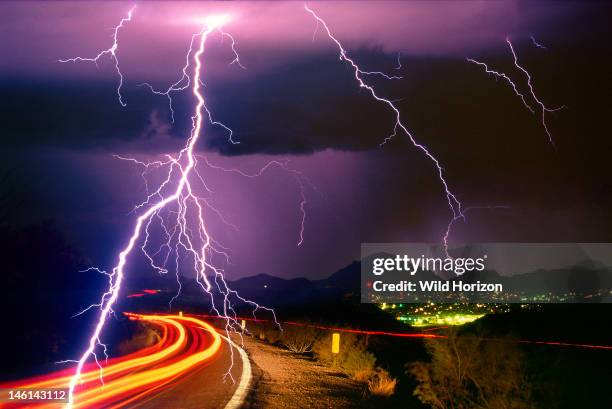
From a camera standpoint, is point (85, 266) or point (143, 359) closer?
point (143, 359)

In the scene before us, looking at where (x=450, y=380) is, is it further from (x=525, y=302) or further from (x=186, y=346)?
(x=525, y=302)

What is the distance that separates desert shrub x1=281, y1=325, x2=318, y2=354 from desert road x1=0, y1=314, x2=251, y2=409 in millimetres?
4619

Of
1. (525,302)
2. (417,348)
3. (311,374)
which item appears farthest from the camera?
(525,302)

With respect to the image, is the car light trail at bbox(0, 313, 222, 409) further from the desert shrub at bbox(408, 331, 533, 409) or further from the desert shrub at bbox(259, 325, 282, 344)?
the desert shrub at bbox(259, 325, 282, 344)

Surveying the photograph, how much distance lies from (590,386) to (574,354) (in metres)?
6.66

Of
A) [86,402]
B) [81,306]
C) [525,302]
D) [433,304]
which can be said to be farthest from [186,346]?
[433,304]

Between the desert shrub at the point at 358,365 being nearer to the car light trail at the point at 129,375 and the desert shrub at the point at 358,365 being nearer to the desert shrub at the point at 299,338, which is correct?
the car light trail at the point at 129,375

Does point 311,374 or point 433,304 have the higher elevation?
point 433,304

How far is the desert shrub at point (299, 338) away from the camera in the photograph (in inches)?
1286

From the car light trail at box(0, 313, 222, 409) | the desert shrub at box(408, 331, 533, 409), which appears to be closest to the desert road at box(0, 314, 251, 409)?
the car light trail at box(0, 313, 222, 409)

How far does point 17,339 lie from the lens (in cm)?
2644

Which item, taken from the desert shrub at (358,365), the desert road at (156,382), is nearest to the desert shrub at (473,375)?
the desert shrub at (358,365)

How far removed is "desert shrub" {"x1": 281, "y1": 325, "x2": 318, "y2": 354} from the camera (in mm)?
32656

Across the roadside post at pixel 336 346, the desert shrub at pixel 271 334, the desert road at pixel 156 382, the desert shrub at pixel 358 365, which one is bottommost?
the desert road at pixel 156 382
